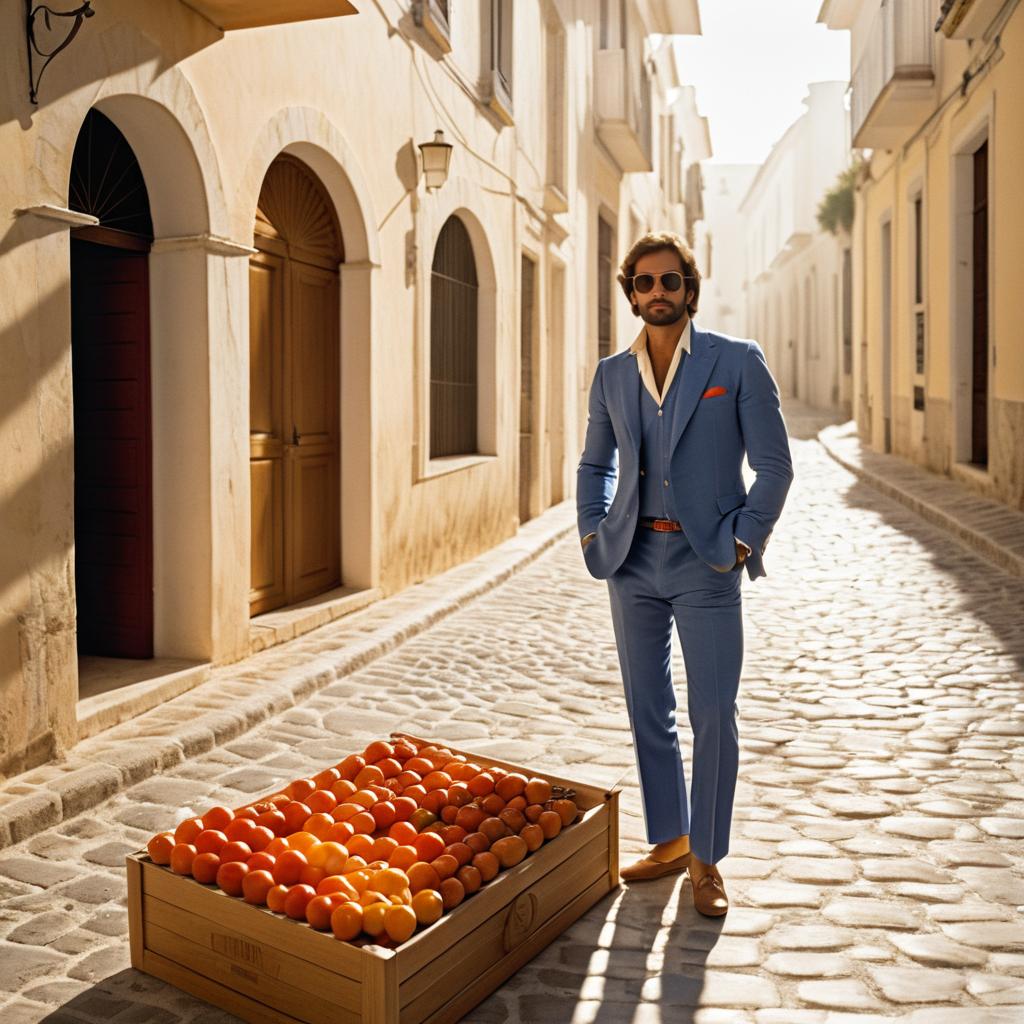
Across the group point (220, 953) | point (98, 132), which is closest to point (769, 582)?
point (98, 132)

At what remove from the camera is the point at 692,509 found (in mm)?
3480

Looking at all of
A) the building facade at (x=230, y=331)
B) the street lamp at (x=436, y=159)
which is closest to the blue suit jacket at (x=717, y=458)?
the building facade at (x=230, y=331)

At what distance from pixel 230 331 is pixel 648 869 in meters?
3.72

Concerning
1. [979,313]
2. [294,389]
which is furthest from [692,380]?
[979,313]

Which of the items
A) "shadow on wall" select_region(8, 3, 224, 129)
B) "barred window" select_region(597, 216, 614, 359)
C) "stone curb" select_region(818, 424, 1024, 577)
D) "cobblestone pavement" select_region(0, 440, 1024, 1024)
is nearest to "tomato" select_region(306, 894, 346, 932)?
"cobblestone pavement" select_region(0, 440, 1024, 1024)

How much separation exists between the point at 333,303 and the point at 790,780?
481cm

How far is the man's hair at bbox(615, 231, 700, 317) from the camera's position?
138 inches

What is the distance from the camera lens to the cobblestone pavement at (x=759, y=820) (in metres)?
3.11

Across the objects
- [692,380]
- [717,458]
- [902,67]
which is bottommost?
[717,458]

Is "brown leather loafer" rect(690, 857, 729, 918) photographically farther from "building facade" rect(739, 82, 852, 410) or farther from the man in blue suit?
"building facade" rect(739, 82, 852, 410)

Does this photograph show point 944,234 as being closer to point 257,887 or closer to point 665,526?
point 665,526

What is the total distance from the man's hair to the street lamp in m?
5.85

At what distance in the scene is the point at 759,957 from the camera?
3295mm

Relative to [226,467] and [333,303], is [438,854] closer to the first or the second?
[226,467]
